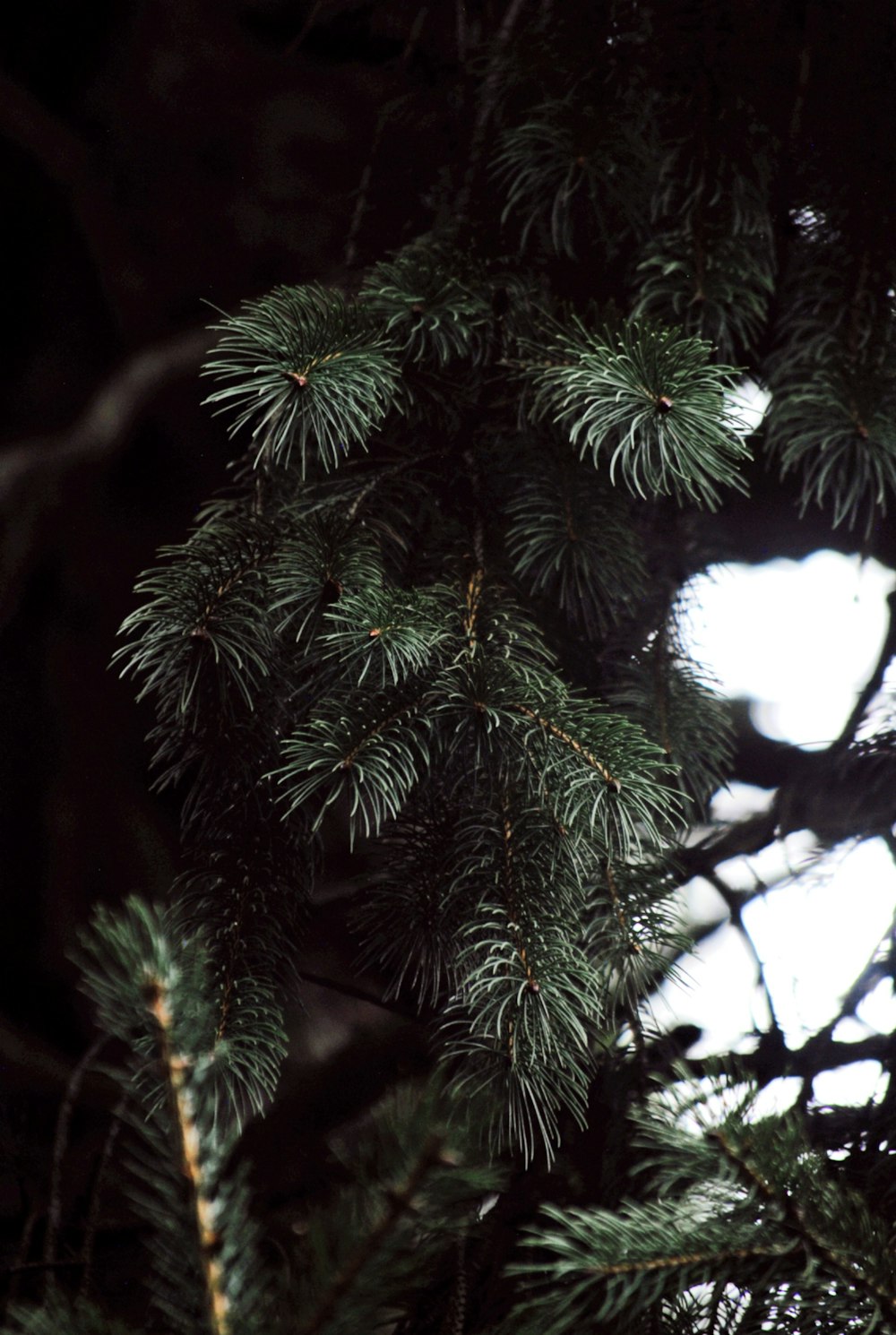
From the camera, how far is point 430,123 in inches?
26.9

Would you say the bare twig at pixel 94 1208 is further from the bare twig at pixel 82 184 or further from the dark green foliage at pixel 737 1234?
the bare twig at pixel 82 184

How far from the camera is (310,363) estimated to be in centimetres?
47

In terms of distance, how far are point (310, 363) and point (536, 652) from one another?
18cm

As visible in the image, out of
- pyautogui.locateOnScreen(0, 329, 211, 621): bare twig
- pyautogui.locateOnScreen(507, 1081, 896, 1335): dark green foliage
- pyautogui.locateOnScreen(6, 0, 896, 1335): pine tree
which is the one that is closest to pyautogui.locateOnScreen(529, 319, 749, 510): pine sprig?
pyautogui.locateOnScreen(6, 0, 896, 1335): pine tree

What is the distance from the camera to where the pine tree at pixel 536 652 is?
449mm

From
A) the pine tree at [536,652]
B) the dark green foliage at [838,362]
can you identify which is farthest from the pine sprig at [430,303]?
the dark green foliage at [838,362]

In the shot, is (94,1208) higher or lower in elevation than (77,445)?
lower

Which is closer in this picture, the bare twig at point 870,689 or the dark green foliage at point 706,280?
the dark green foliage at point 706,280

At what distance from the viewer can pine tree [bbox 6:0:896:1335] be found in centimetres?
45

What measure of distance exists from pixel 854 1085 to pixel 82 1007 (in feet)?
1.61

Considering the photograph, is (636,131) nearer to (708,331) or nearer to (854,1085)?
(708,331)

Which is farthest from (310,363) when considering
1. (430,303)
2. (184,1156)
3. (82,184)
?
(82,184)

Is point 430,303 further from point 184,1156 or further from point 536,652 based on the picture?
point 184,1156

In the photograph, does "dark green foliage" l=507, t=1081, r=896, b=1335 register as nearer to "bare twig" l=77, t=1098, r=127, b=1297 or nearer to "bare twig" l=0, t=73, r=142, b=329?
"bare twig" l=77, t=1098, r=127, b=1297
